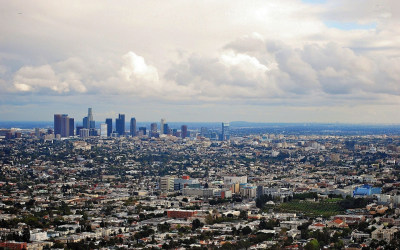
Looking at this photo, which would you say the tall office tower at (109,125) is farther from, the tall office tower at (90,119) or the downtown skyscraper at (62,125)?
the downtown skyscraper at (62,125)

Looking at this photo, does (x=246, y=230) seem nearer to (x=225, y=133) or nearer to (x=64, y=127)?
(x=64, y=127)

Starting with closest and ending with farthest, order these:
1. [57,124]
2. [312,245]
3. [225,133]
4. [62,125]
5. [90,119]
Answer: [312,245] → [62,125] → [57,124] → [90,119] → [225,133]

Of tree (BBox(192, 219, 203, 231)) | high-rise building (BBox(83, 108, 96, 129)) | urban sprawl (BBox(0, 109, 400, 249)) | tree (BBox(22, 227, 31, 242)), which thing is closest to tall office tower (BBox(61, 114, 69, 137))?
high-rise building (BBox(83, 108, 96, 129))

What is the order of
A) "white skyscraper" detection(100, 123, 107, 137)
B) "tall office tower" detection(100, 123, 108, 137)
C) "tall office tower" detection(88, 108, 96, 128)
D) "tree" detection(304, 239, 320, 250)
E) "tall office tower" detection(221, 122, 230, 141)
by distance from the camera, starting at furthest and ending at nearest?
"tall office tower" detection(88, 108, 96, 128)
"tall office tower" detection(100, 123, 108, 137)
"white skyscraper" detection(100, 123, 107, 137)
"tall office tower" detection(221, 122, 230, 141)
"tree" detection(304, 239, 320, 250)

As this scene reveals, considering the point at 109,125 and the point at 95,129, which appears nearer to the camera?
the point at 95,129

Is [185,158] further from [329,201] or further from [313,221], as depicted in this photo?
[313,221]

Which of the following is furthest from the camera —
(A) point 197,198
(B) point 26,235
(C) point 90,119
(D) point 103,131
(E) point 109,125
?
(C) point 90,119

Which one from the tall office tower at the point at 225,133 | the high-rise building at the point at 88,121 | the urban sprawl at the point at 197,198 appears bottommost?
the urban sprawl at the point at 197,198

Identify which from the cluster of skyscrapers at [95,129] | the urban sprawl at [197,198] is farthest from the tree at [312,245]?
the cluster of skyscrapers at [95,129]

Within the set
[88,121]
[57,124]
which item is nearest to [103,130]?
[88,121]

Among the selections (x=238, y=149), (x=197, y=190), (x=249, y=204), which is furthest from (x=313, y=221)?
(x=238, y=149)

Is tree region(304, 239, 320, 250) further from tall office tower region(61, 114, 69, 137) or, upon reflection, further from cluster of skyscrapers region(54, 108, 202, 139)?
tall office tower region(61, 114, 69, 137)
